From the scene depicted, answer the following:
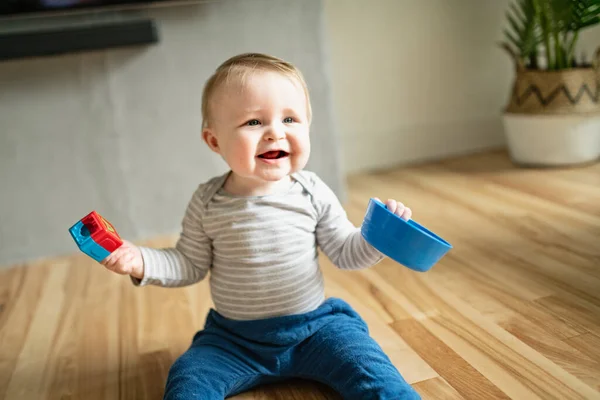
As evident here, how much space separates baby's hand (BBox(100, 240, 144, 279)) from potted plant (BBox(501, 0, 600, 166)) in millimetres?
1370

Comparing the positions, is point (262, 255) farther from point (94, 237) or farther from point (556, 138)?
point (556, 138)

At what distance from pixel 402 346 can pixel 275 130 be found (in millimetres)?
400

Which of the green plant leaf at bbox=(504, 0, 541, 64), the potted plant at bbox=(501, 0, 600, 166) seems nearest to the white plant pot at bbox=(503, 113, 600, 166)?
the potted plant at bbox=(501, 0, 600, 166)

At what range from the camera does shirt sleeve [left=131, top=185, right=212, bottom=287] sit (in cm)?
95

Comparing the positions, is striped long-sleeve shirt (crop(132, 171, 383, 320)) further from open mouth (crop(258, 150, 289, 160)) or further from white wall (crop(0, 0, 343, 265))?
white wall (crop(0, 0, 343, 265))

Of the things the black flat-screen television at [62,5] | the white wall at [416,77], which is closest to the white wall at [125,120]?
the black flat-screen television at [62,5]

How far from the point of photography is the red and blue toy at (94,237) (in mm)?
832

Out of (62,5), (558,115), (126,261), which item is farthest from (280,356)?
(558,115)

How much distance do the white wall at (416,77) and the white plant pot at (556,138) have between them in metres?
0.28

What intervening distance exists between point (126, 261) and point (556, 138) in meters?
1.42

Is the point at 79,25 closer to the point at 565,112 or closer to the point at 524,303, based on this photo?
the point at 524,303

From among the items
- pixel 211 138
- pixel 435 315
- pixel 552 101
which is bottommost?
→ pixel 435 315

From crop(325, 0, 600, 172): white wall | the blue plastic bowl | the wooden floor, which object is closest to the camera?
the blue plastic bowl

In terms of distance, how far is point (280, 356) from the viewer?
92 cm
